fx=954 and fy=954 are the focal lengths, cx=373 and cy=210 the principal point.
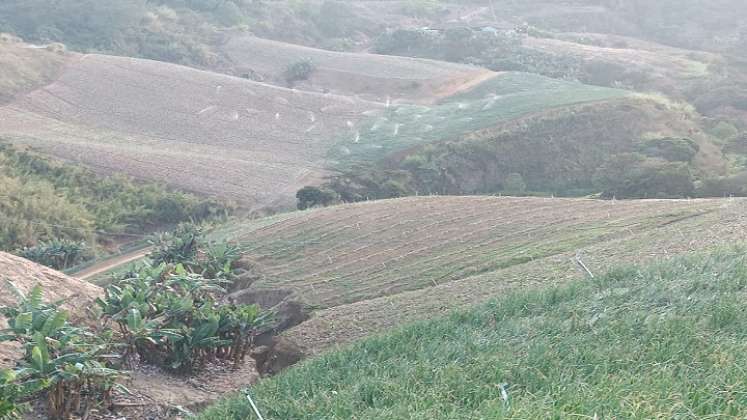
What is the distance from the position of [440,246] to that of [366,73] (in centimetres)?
3946

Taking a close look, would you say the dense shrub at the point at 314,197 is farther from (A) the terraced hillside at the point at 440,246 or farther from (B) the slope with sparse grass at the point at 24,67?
(B) the slope with sparse grass at the point at 24,67

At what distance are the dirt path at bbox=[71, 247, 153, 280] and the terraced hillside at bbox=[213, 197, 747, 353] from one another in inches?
142

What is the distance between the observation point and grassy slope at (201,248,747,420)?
7.12 metres

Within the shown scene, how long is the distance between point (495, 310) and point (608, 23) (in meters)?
78.5

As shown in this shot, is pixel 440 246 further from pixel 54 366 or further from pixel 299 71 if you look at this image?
pixel 299 71

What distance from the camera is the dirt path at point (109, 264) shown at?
25.4 metres

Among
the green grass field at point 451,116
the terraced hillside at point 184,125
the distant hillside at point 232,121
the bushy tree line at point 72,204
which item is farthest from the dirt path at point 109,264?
the green grass field at point 451,116

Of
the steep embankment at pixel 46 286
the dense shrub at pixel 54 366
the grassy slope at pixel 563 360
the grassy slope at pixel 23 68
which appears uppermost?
the grassy slope at pixel 563 360

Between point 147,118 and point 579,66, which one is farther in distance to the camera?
point 579,66

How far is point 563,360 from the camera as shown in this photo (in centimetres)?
855

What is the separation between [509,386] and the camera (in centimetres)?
826

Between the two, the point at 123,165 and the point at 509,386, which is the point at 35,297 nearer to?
the point at 509,386

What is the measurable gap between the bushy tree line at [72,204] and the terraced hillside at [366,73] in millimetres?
19944

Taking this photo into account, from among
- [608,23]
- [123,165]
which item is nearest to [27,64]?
[123,165]
